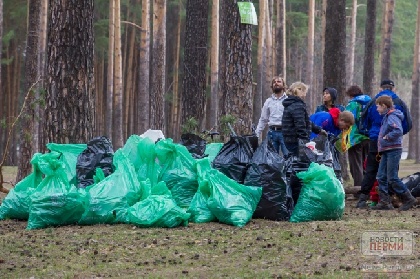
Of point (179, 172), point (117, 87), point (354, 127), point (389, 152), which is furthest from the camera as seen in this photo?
point (117, 87)

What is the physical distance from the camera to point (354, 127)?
13.2 meters

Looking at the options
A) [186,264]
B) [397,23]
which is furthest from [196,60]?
[397,23]

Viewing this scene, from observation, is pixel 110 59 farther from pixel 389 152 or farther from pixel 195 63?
pixel 389 152

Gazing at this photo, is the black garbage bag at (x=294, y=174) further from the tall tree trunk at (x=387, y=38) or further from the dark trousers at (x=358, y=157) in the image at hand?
the tall tree trunk at (x=387, y=38)

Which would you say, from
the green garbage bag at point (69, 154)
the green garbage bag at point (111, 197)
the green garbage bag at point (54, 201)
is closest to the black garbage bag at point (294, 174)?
the green garbage bag at point (111, 197)

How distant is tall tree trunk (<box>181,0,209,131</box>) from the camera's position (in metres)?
19.2

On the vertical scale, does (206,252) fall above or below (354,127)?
below

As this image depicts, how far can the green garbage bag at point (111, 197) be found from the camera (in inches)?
382

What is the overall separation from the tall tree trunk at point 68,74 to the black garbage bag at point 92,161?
4.03ft

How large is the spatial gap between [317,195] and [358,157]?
3956 millimetres

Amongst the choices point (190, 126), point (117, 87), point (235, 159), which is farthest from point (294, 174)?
point (117, 87)

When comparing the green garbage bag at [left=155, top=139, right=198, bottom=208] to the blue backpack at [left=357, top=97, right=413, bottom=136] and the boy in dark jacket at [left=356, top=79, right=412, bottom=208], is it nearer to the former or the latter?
the boy in dark jacket at [left=356, top=79, right=412, bottom=208]

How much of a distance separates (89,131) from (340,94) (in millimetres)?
7087

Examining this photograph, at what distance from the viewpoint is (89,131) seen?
12.0 m
